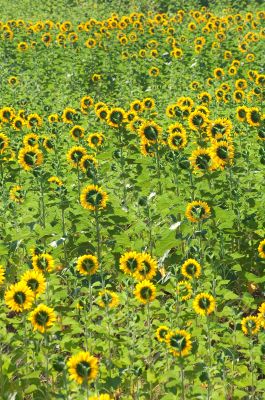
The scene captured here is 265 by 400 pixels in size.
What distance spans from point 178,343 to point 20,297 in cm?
107

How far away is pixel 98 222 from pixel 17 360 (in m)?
1.44

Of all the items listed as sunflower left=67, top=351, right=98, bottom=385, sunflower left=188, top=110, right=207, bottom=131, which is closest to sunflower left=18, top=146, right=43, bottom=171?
sunflower left=188, top=110, right=207, bottom=131

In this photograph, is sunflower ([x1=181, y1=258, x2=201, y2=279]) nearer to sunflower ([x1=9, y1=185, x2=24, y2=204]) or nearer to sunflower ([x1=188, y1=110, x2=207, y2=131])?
sunflower ([x1=9, y1=185, x2=24, y2=204])

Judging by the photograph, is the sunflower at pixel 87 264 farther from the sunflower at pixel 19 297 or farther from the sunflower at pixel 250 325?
the sunflower at pixel 250 325

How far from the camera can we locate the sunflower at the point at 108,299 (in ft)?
14.2

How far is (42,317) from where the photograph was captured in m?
3.96

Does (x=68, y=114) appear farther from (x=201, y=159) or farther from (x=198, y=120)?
(x=201, y=159)

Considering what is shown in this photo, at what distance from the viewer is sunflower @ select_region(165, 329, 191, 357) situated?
3759mm

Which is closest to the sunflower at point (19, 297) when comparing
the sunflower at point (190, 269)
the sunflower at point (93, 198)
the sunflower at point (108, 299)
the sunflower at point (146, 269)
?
the sunflower at point (108, 299)

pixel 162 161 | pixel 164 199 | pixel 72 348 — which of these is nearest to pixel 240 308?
pixel 164 199

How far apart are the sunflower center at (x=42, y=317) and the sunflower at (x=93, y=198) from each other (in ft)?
5.01

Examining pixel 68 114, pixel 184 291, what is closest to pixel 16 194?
pixel 68 114

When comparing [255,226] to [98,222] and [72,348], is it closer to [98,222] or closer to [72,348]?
[98,222]

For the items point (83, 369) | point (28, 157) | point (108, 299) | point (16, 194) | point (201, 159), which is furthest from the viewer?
point (16, 194)
